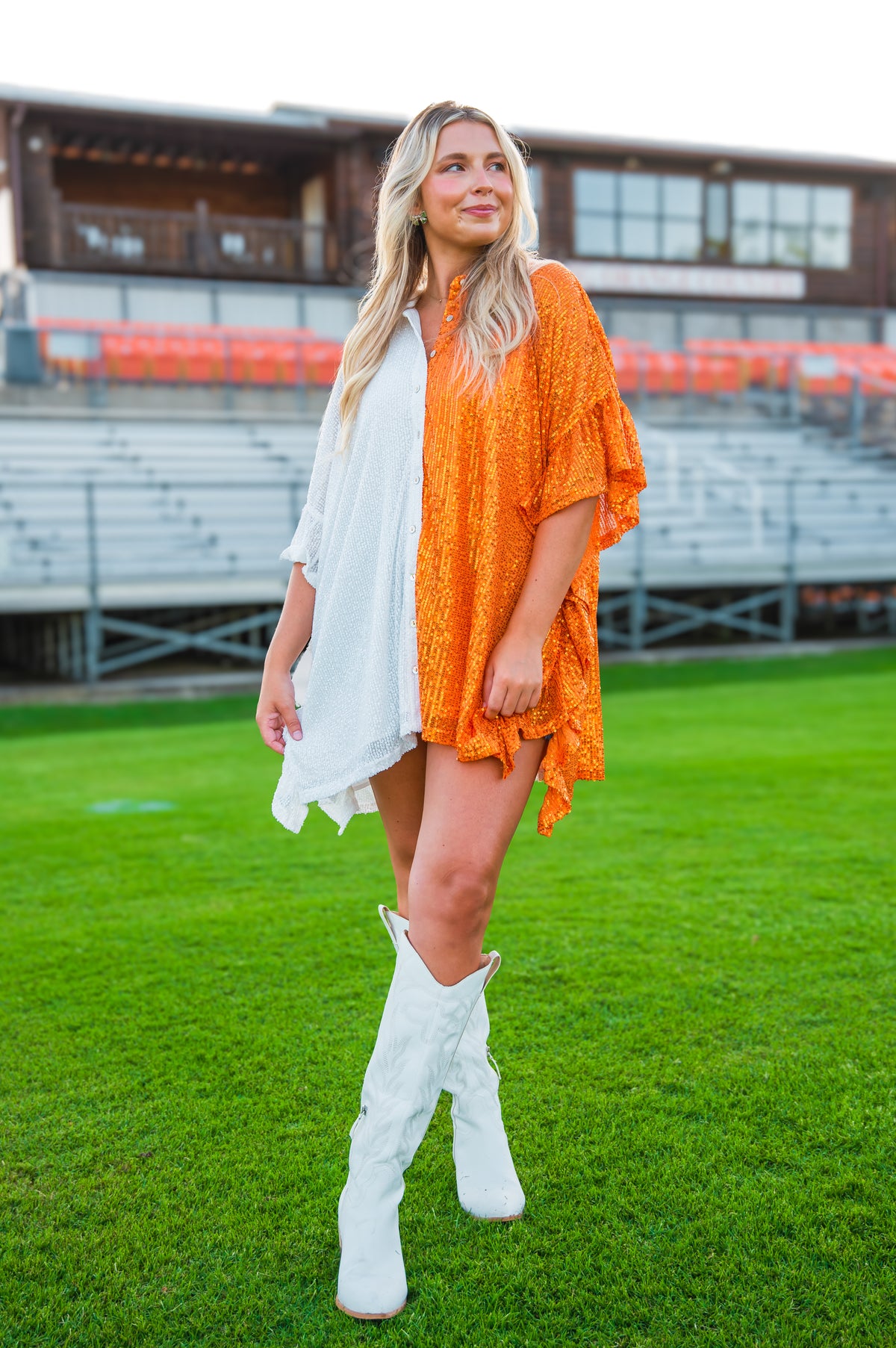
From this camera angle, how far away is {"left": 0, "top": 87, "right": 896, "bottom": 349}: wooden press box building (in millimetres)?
20047

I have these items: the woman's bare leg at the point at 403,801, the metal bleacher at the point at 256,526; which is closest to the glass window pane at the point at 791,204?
the metal bleacher at the point at 256,526

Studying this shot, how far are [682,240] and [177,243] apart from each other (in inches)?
384

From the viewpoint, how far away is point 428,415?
6.31 ft

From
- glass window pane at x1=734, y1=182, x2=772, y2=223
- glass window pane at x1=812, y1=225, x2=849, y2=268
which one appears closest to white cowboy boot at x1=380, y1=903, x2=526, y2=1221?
glass window pane at x1=734, y1=182, x2=772, y2=223

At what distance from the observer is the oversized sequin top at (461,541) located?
1.87 m

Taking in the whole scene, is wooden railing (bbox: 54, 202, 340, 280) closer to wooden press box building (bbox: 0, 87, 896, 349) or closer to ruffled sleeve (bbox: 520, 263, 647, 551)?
wooden press box building (bbox: 0, 87, 896, 349)

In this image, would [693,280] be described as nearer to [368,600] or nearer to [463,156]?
[463,156]

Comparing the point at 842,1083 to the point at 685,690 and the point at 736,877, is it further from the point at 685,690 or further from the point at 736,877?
the point at 685,690

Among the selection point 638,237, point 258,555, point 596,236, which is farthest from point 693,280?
point 258,555

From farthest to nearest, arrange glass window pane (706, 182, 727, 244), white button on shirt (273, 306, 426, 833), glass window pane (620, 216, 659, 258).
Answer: glass window pane (706, 182, 727, 244), glass window pane (620, 216, 659, 258), white button on shirt (273, 306, 426, 833)

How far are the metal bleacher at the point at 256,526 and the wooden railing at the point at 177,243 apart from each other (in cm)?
544

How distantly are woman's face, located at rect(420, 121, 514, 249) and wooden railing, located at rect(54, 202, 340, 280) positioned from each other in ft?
63.8

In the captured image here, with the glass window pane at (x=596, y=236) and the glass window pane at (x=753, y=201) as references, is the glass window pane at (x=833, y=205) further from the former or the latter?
the glass window pane at (x=596, y=236)

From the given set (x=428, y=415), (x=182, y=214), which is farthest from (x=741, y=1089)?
(x=182, y=214)
